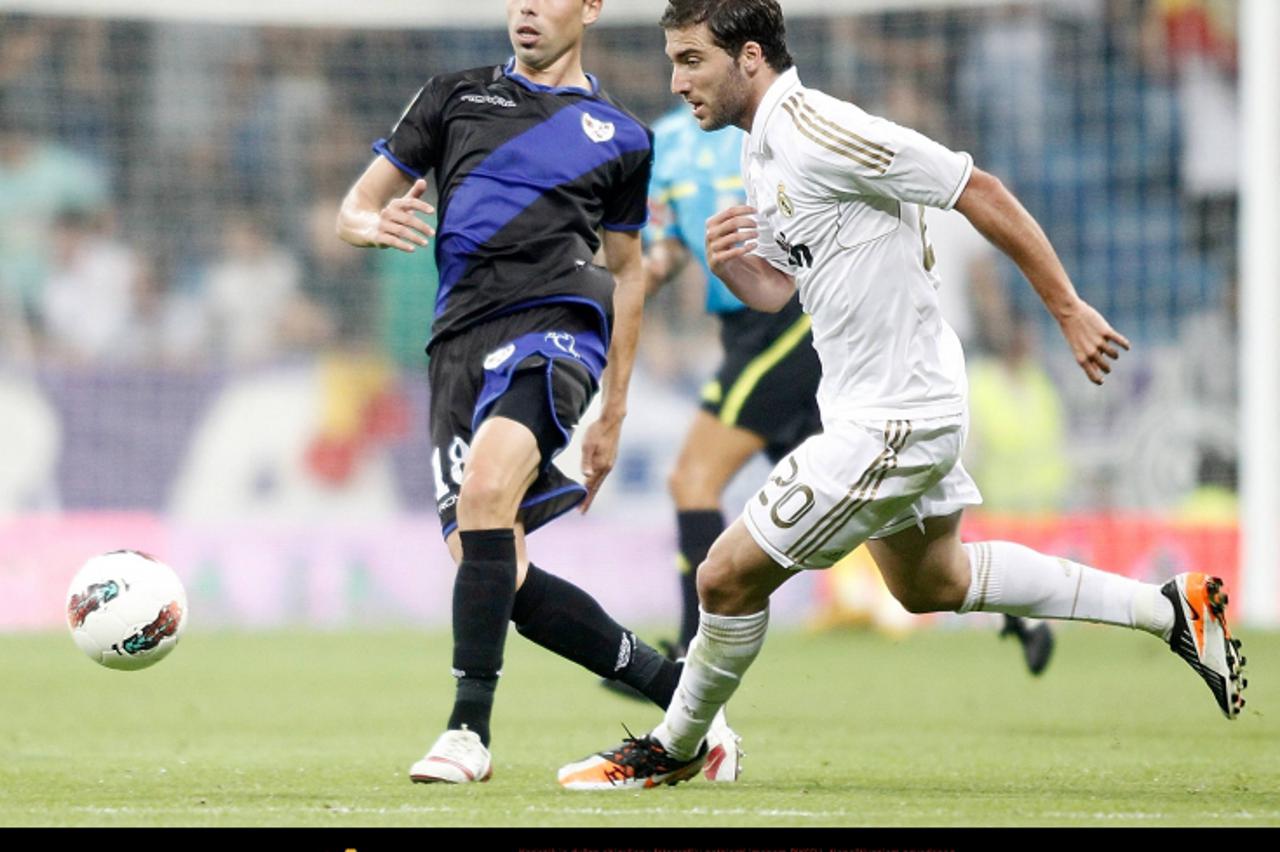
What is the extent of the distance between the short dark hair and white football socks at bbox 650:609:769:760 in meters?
1.37

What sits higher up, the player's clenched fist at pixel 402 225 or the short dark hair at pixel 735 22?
the short dark hair at pixel 735 22

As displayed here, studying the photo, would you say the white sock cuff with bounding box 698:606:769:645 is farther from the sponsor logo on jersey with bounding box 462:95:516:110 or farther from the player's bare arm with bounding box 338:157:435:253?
the sponsor logo on jersey with bounding box 462:95:516:110

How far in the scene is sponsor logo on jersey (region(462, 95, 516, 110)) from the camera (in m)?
5.79

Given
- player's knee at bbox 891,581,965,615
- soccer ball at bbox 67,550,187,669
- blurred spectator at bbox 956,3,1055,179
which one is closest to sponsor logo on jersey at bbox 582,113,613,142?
player's knee at bbox 891,581,965,615

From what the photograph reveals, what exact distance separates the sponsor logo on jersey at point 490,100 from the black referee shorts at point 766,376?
2.14 m

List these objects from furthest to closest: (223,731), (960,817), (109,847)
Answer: (223,731), (960,817), (109,847)

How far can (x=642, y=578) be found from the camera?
13.6m

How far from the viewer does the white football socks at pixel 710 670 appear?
16.8ft

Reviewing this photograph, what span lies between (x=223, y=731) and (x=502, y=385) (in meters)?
2.12

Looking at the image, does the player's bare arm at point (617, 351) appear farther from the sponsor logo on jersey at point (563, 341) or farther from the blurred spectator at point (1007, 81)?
the blurred spectator at point (1007, 81)

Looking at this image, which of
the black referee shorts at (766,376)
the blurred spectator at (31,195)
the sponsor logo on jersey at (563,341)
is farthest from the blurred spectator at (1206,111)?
the sponsor logo on jersey at (563,341)

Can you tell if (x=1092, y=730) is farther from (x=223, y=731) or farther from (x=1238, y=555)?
(x=1238, y=555)

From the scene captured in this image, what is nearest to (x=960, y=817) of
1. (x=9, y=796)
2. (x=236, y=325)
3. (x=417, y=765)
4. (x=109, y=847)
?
(x=417, y=765)

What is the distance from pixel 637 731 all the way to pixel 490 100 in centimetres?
259
